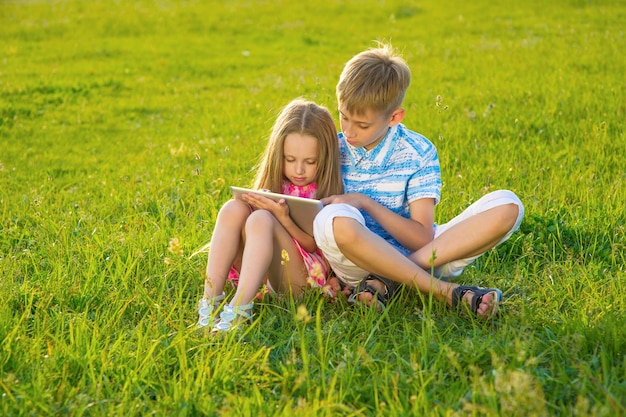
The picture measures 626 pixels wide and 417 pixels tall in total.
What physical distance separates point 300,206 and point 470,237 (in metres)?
0.86

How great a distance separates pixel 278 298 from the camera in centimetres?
405

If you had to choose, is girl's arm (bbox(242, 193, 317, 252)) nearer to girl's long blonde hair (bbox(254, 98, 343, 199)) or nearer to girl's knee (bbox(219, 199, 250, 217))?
girl's knee (bbox(219, 199, 250, 217))

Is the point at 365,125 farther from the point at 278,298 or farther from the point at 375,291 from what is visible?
the point at 278,298

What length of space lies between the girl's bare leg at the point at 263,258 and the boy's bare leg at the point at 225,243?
11 cm

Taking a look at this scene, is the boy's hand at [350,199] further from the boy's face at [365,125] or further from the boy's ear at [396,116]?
the boy's ear at [396,116]

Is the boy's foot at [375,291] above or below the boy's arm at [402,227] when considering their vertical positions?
below

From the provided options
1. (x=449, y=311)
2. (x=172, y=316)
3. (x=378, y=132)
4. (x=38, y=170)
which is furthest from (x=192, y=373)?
(x=38, y=170)

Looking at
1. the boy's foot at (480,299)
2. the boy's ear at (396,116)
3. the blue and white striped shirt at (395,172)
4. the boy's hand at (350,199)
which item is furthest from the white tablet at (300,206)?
the boy's foot at (480,299)

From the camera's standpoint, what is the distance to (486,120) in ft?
23.9

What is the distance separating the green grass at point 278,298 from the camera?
3004 mm

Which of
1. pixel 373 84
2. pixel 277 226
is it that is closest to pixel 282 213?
pixel 277 226

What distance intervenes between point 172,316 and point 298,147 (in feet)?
3.54

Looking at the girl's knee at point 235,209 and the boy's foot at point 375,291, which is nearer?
the boy's foot at point 375,291

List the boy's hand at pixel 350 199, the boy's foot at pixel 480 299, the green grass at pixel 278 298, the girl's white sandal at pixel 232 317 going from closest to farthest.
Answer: the green grass at pixel 278 298
the girl's white sandal at pixel 232 317
the boy's foot at pixel 480 299
the boy's hand at pixel 350 199
